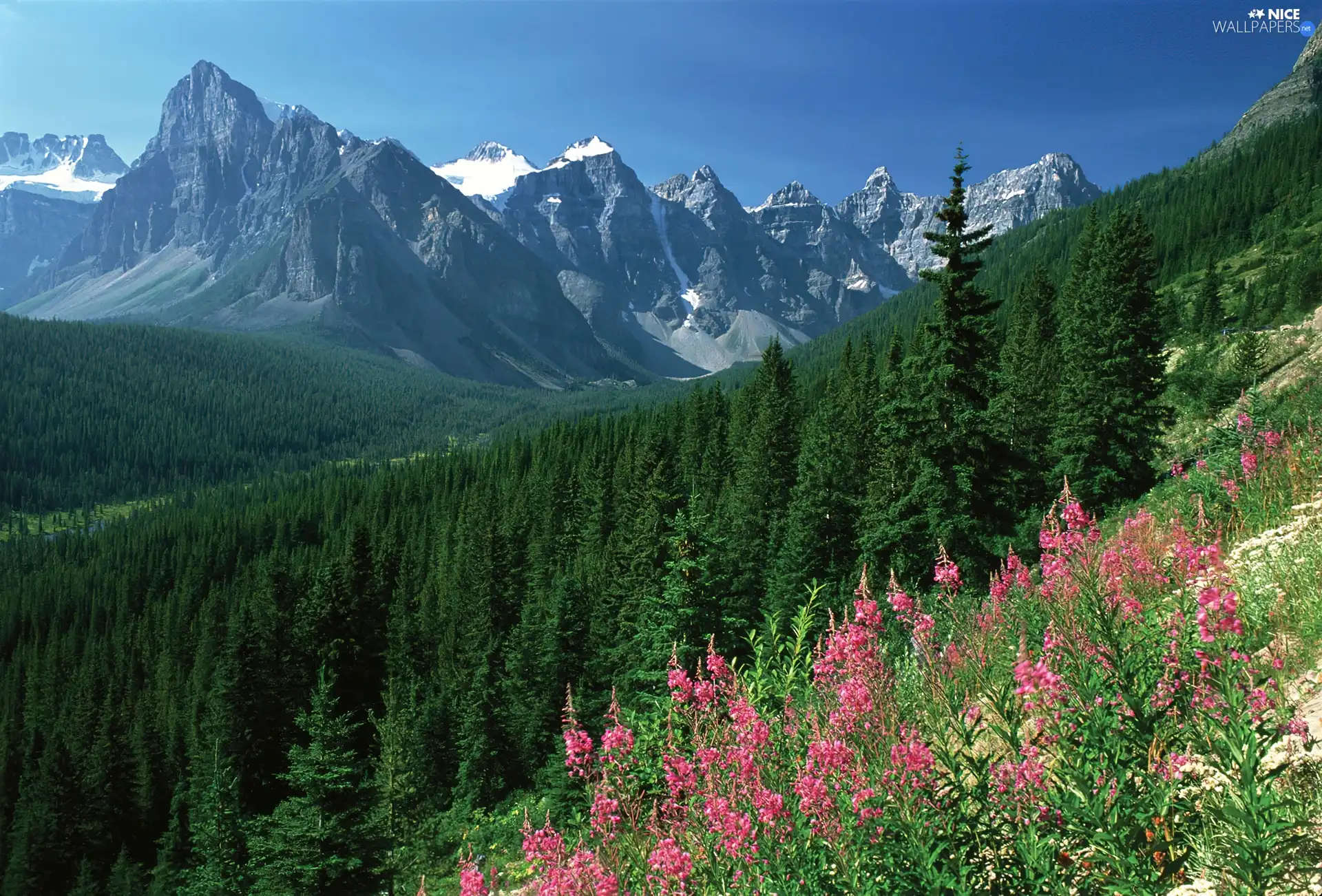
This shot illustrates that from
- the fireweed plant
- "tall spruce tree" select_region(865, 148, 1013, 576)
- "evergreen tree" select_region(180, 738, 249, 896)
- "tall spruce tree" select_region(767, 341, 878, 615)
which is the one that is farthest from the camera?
"tall spruce tree" select_region(767, 341, 878, 615)

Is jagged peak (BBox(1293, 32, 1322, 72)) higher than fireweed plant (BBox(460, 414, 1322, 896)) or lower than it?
higher

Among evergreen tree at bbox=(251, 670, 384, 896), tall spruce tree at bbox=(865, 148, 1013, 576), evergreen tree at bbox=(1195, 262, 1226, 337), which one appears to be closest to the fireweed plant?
tall spruce tree at bbox=(865, 148, 1013, 576)

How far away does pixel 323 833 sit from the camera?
61.2 ft

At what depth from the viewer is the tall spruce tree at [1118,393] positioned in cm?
2384

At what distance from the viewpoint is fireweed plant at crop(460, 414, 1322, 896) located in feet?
10.8

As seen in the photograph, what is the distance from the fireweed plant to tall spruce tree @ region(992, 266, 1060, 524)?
54.0ft

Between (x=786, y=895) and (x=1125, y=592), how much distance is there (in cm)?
325

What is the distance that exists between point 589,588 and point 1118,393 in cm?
2598

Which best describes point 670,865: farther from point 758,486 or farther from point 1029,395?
point 758,486

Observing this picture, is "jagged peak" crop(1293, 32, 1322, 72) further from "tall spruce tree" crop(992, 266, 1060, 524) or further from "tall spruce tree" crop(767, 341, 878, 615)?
"tall spruce tree" crop(767, 341, 878, 615)

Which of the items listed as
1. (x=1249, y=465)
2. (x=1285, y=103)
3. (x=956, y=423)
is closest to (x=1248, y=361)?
(x=956, y=423)

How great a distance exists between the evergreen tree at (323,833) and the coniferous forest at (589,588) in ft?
0.28

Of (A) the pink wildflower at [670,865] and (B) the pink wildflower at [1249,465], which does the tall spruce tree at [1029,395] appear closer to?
(B) the pink wildflower at [1249,465]

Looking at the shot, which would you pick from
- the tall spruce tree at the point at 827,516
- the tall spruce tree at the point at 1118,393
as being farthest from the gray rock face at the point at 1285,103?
the tall spruce tree at the point at 827,516
